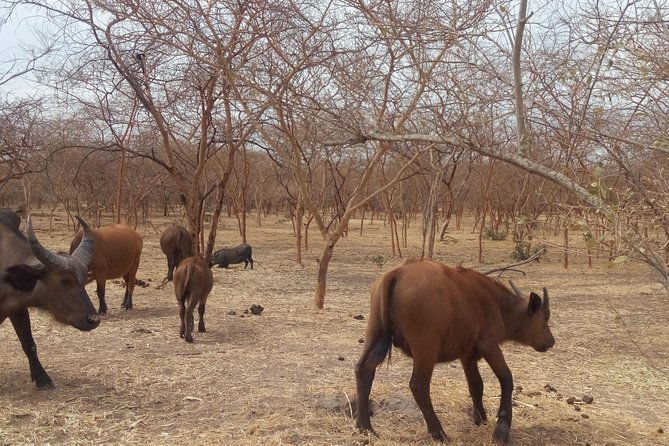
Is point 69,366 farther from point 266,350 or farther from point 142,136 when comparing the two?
point 142,136

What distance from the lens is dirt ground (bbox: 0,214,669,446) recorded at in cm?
484

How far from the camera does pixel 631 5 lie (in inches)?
156

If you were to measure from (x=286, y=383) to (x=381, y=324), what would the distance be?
193cm

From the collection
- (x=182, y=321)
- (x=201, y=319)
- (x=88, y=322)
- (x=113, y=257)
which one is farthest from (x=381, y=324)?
(x=113, y=257)

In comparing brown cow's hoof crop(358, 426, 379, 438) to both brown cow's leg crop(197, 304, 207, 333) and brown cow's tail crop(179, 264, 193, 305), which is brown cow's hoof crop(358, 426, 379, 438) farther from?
brown cow's leg crop(197, 304, 207, 333)

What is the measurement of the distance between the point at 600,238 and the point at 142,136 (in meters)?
15.6

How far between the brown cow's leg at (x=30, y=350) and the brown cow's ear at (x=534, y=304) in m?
4.36

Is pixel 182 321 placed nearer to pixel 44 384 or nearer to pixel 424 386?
pixel 44 384

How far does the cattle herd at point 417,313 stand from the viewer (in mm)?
4438

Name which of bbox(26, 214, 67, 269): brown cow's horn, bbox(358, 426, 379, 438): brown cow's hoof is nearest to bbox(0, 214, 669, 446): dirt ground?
bbox(358, 426, 379, 438): brown cow's hoof

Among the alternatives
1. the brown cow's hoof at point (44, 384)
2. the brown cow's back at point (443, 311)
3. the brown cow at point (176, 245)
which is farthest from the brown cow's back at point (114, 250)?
the brown cow's back at point (443, 311)

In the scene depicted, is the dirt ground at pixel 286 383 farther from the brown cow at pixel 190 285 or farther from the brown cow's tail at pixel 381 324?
the brown cow's tail at pixel 381 324

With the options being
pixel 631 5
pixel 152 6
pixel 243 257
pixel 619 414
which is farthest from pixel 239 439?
pixel 243 257

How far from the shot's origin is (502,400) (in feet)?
15.4
